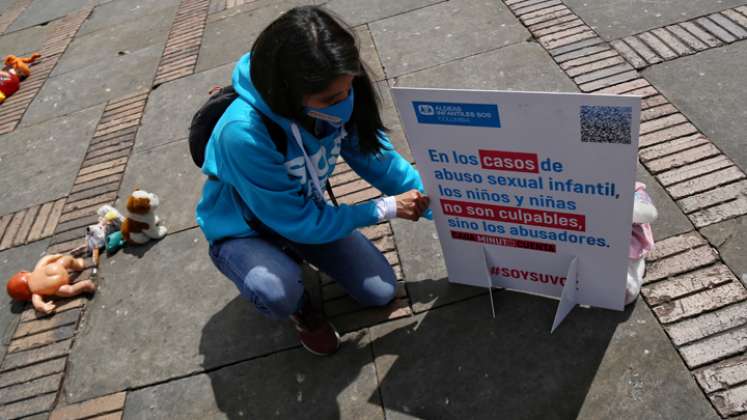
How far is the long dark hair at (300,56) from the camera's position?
207 cm

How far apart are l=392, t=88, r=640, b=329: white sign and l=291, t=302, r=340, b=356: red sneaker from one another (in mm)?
644

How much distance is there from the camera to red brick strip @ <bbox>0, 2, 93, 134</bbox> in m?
5.80

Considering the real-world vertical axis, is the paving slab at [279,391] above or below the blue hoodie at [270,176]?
below

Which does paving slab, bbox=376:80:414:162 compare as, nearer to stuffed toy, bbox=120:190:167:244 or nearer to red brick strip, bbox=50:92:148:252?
stuffed toy, bbox=120:190:167:244

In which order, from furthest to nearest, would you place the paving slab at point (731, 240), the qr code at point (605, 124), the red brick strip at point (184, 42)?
1. the red brick strip at point (184, 42)
2. the paving slab at point (731, 240)
3. the qr code at point (605, 124)

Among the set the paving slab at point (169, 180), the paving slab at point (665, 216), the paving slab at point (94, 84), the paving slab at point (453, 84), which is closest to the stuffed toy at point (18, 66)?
the paving slab at point (94, 84)

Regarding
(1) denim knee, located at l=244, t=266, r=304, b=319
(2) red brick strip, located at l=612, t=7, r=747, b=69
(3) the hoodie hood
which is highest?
(3) the hoodie hood

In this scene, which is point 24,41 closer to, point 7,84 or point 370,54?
point 7,84

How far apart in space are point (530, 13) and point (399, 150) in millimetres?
1780

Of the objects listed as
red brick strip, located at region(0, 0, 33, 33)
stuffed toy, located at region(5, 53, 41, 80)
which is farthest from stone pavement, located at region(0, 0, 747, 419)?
red brick strip, located at region(0, 0, 33, 33)

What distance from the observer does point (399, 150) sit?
391cm

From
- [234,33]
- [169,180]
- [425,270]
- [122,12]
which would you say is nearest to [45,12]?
[122,12]

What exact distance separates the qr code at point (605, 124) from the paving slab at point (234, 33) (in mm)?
4124

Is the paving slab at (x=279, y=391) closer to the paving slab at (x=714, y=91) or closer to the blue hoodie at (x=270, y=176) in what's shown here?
the blue hoodie at (x=270, y=176)
